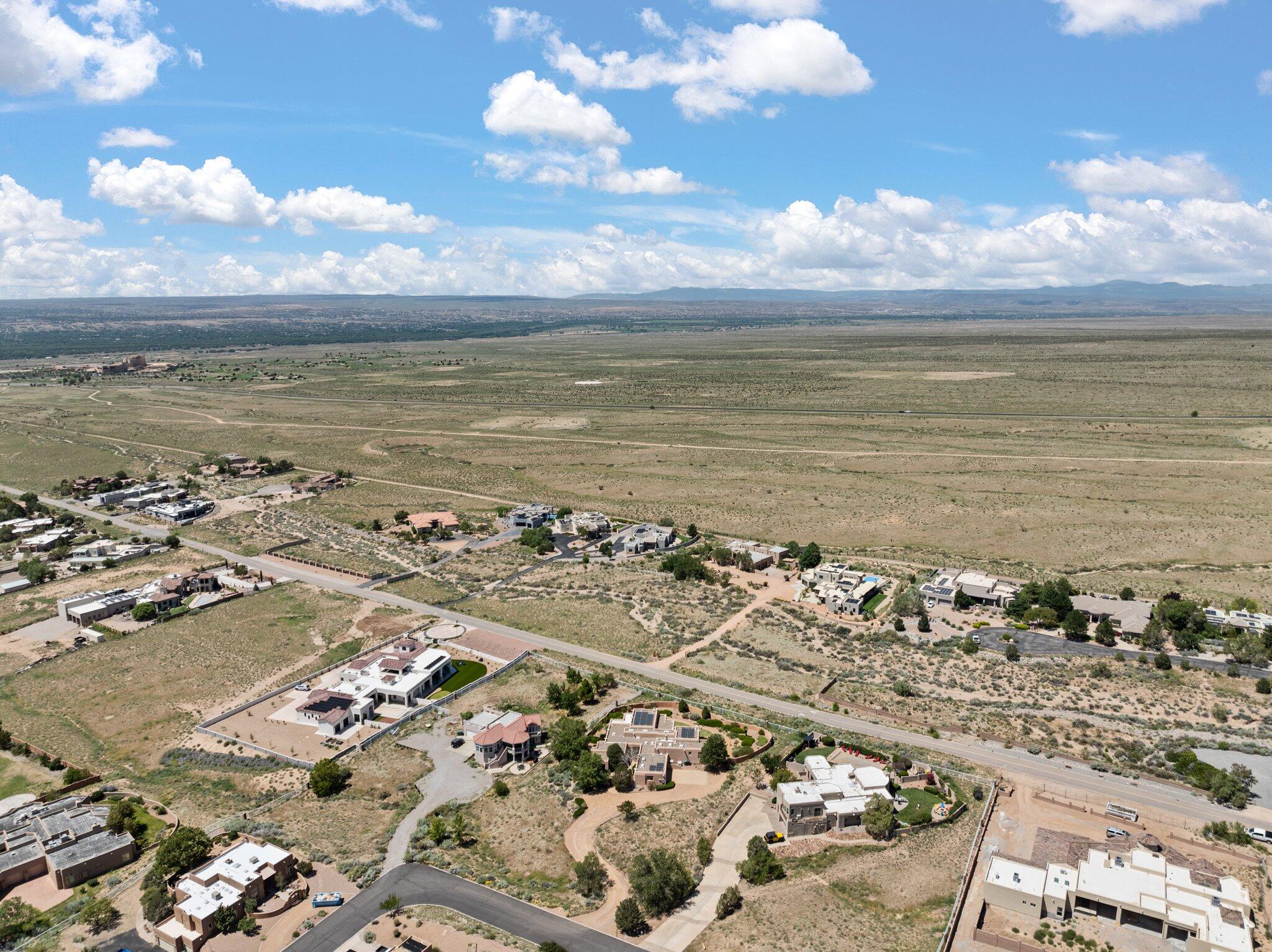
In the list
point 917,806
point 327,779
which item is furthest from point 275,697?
point 917,806

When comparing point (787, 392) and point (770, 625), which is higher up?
point (787, 392)

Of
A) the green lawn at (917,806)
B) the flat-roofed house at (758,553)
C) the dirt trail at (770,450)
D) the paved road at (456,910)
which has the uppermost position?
the dirt trail at (770,450)

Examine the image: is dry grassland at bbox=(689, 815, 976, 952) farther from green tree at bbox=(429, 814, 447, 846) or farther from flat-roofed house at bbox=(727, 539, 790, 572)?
flat-roofed house at bbox=(727, 539, 790, 572)

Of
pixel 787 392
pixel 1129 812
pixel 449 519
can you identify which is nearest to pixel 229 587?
pixel 449 519

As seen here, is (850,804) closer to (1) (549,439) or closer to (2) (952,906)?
(2) (952,906)

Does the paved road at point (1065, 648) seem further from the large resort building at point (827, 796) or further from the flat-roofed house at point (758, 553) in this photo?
the large resort building at point (827, 796)

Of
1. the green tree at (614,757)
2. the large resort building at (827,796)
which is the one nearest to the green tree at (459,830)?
the green tree at (614,757)

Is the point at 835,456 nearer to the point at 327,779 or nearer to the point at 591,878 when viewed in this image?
the point at 327,779
